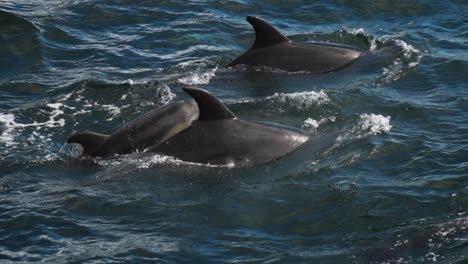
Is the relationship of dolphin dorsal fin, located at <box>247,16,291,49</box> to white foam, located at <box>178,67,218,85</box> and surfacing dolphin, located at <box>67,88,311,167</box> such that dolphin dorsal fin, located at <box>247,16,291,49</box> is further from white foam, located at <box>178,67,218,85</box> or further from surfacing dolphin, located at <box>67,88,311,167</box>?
surfacing dolphin, located at <box>67,88,311,167</box>

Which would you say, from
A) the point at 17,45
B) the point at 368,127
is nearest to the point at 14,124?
the point at 17,45

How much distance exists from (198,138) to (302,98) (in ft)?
10.1

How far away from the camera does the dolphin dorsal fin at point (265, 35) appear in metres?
17.4

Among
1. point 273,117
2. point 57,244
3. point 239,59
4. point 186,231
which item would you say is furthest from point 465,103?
point 57,244

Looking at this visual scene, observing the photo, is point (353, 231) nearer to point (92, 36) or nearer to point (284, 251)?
point (284, 251)

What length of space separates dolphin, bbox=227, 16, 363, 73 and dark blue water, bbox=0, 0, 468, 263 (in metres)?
0.30

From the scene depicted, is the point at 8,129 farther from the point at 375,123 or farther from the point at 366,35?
the point at 366,35

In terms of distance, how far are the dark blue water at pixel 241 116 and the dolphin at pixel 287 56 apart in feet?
0.99

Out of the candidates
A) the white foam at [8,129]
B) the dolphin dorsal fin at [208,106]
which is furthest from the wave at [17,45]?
the dolphin dorsal fin at [208,106]

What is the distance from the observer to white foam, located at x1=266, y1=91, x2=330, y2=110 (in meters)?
15.7

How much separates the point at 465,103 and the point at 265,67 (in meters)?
3.72

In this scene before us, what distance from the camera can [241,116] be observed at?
1548cm

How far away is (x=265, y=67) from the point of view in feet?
58.7

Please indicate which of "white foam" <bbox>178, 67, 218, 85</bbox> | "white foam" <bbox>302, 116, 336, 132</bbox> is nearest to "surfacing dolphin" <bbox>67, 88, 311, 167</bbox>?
"white foam" <bbox>302, 116, 336, 132</bbox>
